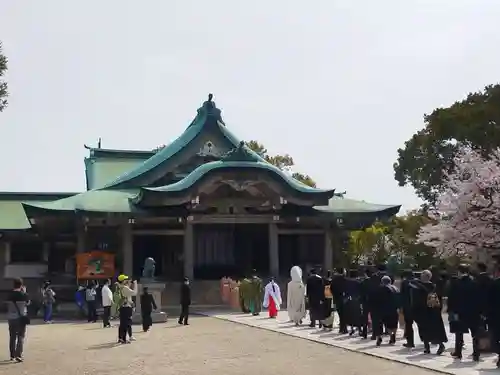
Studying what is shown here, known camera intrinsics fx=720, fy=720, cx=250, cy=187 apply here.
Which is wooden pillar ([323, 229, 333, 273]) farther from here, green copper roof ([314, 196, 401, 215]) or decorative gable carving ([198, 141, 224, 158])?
decorative gable carving ([198, 141, 224, 158])

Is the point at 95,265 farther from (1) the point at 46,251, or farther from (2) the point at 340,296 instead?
(2) the point at 340,296

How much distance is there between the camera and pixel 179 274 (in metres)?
30.1

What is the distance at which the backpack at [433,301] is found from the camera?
12.6m

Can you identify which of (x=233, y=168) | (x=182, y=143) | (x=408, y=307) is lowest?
(x=408, y=307)

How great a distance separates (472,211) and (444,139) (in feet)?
39.6

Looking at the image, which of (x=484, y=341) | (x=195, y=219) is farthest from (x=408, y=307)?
(x=195, y=219)

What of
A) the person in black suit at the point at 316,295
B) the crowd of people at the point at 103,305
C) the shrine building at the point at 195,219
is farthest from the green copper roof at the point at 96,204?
the person in black suit at the point at 316,295

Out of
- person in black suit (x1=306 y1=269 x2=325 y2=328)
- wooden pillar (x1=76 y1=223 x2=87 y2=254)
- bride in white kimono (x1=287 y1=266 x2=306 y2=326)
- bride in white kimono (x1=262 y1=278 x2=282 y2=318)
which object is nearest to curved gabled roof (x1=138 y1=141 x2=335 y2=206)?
wooden pillar (x1=76 y1=223 x2=87 y2=254)

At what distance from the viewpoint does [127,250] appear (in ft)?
92.9

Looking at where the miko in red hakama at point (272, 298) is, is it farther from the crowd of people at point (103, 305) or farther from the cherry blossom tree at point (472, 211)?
the cherry blossom tree at point (472, 211)

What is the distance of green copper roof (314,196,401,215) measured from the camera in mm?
30234

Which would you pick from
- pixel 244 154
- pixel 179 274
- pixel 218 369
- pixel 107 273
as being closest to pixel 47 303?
pixel 107 273

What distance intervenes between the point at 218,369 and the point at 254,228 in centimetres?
1920

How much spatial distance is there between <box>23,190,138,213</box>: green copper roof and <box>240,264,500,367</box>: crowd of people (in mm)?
10319
